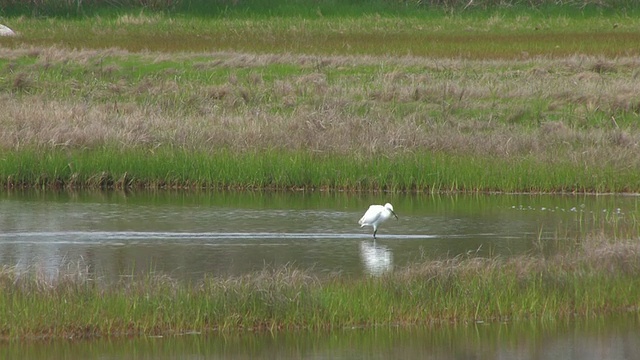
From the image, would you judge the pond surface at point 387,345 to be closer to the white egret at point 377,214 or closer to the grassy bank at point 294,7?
the white egret at point 377,214

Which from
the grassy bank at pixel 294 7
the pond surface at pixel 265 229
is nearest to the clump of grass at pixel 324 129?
the pond surface at pixel 265 229

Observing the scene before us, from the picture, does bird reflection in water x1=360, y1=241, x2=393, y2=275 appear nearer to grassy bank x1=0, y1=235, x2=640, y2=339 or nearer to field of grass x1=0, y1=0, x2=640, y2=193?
grassy bank x1=0, y1=235, x2=640, y2=339

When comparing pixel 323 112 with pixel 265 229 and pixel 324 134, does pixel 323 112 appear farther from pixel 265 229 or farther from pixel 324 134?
pixel 265 229

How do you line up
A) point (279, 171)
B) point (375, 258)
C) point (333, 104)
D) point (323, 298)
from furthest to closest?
1. point (333, 104)
2. point (279, 171)
3. point (375, 258)
4. point (323, 298)

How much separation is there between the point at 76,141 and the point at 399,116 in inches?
258

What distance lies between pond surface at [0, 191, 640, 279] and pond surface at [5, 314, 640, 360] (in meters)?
2.31

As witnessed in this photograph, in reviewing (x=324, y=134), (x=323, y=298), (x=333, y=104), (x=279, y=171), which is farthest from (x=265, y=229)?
(x=333, y=104)

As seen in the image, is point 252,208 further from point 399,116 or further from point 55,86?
point 55,86

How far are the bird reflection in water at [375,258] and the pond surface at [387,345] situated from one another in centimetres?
211

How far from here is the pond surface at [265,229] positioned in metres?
14.1

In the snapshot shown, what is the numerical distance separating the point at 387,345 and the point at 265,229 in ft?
19.4

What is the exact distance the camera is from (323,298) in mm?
11062

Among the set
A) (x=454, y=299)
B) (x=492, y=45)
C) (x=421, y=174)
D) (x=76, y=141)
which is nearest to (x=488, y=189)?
(x=421, y=174)

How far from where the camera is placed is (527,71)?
1086 inches
